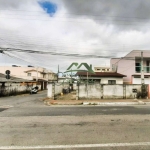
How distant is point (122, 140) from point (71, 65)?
1773cm

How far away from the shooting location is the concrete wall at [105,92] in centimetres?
2011

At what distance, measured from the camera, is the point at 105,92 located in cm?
2027

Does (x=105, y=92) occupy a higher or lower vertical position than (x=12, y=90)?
higher

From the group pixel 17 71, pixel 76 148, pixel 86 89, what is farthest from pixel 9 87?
pixel 17 71

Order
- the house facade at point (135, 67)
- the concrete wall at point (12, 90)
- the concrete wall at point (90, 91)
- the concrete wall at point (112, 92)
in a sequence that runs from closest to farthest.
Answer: the concrete wall at point (90, 91) < the concrete wall at point (112, 92) < the concrete wall at point (12, 90) < the house facade at point (135, 67)

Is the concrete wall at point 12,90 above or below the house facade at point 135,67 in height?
below

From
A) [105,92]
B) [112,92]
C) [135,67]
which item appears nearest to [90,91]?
[105,92]

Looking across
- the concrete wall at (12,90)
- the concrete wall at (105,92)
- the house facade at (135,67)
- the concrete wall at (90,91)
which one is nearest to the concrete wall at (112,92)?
the concrete wall at (105,92)

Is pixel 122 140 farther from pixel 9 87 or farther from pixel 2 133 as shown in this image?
pixel 9 87

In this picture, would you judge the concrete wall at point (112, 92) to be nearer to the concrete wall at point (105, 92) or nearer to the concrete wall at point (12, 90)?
the concrete wall at point (105, 92)

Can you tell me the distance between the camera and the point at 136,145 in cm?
514

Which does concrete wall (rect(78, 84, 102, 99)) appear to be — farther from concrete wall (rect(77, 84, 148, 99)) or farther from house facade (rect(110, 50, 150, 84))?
house facade (rect(110, 50, 150, 84))

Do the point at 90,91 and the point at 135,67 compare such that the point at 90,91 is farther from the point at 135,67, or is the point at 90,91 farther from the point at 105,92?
the point at 135,67

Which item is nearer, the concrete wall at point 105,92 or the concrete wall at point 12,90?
the concrete wall at point 105,92
